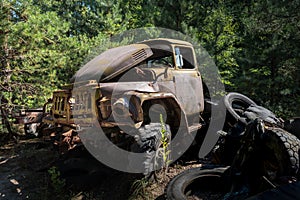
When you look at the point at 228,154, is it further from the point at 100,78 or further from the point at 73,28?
the point at 73,28

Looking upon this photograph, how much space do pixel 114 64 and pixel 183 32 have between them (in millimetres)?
5221

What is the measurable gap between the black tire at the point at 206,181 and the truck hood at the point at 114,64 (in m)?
1.83

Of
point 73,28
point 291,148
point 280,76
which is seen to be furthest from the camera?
point 73,28

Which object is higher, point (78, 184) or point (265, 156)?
point (265, 156)

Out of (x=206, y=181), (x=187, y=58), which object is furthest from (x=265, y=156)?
(x=187, y=58)

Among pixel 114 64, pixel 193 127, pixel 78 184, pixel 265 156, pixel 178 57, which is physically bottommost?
pixel 78 184

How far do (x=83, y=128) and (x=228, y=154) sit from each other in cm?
236

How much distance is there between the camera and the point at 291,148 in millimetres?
2711

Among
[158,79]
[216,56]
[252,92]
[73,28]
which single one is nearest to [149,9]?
[216,56]

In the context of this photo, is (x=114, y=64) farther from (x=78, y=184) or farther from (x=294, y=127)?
(x=294, y=127)

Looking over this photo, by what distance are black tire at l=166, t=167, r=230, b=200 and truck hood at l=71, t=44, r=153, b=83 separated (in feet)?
6.01

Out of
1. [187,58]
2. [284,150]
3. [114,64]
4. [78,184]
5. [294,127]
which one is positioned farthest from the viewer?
[187,58]

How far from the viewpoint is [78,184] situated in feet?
11.5

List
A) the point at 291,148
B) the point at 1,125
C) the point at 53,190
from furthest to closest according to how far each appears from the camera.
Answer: the point at 1,125 < the point at 53,190 < the point at 291,148
